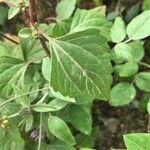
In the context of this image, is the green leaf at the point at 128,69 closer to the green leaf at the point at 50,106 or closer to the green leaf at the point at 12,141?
the green leaf at the point at 50,106

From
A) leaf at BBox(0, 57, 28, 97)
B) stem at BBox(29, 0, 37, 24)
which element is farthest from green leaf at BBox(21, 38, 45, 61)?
stem at BBox(29, 0, 37, 24)

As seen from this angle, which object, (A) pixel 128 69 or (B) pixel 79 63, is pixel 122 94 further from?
(B) pixel 79 63

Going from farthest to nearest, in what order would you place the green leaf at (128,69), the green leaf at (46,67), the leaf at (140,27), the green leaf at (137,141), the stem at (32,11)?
the green leaf at (128,69), the leaf at (140,27), the green leaf at (46,67), the stem at (32,11), the green leaf at (137,141)

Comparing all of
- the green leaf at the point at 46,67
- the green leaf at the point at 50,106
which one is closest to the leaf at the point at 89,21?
the green leaf at the point at 46,67

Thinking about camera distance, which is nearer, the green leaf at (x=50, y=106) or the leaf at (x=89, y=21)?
the green leaf at (x=50, y=106)

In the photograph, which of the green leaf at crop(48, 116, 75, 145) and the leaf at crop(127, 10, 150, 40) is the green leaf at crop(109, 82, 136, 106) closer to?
the leaf at crop(127, 10, 150, 40)

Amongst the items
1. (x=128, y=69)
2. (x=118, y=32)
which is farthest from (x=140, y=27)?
(x=128, y=69)

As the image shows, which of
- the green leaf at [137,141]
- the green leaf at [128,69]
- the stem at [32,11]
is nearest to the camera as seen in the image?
the green leaf at [137,141]

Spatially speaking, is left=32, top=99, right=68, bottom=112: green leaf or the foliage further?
left=32, top=99, right=68, bottom=112: green leaf
